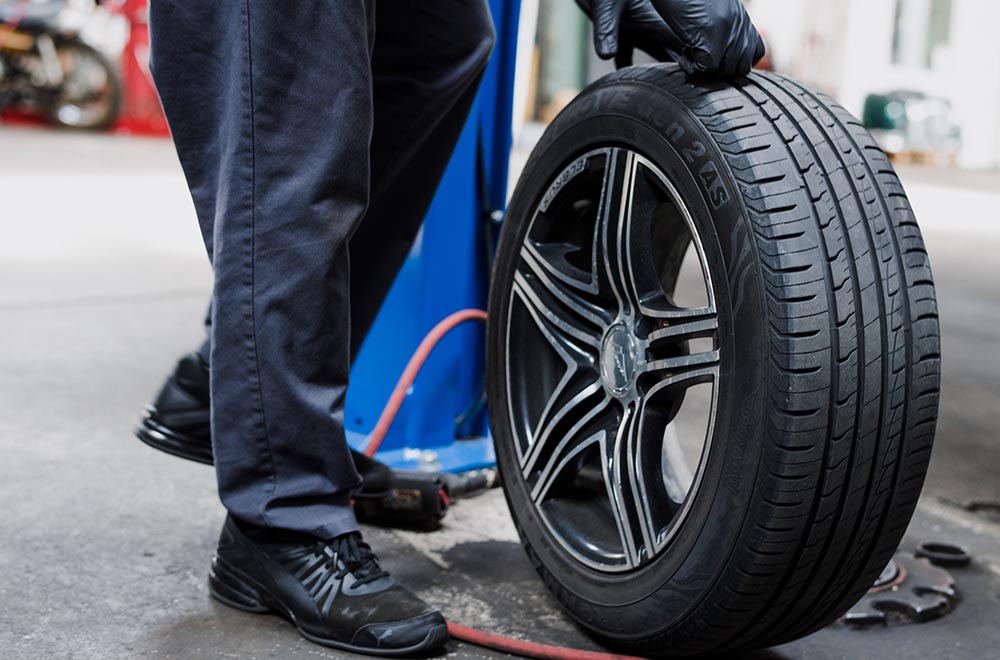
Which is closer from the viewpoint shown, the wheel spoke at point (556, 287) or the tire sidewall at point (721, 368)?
the tire sidewall at point (721, 368)

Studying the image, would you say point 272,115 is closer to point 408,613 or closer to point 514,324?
point 514,324

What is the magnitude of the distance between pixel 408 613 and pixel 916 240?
0.70m

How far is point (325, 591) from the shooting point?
1.43 meters

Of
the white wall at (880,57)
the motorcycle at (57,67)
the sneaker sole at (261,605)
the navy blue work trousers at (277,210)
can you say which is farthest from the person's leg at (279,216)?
the white wall at (880,57)

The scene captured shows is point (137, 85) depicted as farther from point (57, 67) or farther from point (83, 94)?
point (57, 67)

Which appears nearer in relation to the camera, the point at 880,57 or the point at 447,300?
the point at 447,300

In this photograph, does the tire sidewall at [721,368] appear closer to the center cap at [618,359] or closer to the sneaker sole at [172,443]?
the center cap at [618,359]

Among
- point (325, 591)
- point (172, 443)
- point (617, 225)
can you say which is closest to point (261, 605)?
point (325, 591)

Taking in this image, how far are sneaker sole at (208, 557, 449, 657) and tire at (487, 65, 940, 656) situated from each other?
18 centimetres

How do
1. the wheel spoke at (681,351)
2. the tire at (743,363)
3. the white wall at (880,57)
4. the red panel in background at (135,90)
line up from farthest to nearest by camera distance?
the white wall at (880,57) → the red panel in background at (135,90) → the wheel spoke at (681,351) → the tire at (743,363)

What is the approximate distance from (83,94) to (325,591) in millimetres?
9905

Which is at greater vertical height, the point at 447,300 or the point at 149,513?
the point at 447,300

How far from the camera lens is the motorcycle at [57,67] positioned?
1003 cm

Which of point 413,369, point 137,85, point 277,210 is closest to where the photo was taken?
point 277,210
